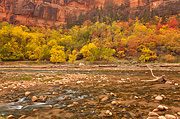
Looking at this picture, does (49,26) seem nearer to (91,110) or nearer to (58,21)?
(58,21)

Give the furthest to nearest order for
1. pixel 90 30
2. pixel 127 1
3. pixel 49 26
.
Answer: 1. pixel 127 1
2. pixel 49 26
3. pixel 90 30

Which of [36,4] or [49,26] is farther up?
[36,4]

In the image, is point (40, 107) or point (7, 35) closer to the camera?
Result: point (40, 107)

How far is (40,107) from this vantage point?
16.5 feet

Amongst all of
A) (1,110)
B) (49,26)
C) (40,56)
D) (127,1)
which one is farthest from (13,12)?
(1,110)

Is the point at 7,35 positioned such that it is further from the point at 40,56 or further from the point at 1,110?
the point at 1,110

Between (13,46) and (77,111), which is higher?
(13,46)

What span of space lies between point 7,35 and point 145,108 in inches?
2311

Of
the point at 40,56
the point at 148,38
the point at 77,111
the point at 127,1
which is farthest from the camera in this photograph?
the point at 127,1

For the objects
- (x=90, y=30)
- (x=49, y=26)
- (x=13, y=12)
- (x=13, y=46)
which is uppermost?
(x=13, y=12)

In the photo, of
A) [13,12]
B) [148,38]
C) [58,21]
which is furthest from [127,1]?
[13,12]

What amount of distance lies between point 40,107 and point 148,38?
5559 cm

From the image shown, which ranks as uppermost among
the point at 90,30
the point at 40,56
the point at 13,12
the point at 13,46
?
the point at 13,12

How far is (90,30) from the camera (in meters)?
78.4
